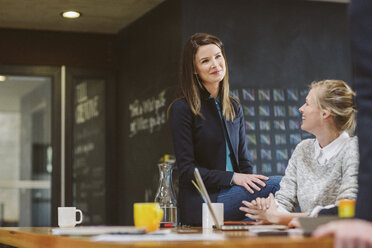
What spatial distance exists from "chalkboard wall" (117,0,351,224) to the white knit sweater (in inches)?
90.7

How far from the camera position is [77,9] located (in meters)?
5.34

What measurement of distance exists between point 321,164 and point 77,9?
3.54 metres

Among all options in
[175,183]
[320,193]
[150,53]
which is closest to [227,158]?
[320,193]

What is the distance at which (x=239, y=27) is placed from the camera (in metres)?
4.93

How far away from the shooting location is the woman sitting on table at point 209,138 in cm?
287

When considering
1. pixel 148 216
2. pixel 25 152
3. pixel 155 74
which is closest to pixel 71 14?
pixel 155 74

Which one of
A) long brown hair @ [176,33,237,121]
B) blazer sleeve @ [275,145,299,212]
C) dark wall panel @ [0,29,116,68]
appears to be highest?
dark wall panel @ [0,29,116,68]

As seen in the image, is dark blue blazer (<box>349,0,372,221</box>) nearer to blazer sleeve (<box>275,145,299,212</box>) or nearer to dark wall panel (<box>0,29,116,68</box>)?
blazer sleeve (<box>275,145,299,212</box>)

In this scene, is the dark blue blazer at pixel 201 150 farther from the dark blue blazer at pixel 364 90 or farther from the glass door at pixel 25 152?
the glass door at pixel 25 152

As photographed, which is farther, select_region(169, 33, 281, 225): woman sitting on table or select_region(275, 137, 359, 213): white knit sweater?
select_region(169, 33, 281, 225): woman sitting on table

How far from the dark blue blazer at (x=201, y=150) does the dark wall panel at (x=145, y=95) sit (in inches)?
72.0

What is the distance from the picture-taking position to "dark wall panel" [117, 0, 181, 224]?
5047 millimetres

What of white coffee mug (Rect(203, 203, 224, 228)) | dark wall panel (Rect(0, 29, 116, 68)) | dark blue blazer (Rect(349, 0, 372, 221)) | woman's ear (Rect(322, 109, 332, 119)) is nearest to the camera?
dark blue blazer (Rect(349, 0, 372, 221))

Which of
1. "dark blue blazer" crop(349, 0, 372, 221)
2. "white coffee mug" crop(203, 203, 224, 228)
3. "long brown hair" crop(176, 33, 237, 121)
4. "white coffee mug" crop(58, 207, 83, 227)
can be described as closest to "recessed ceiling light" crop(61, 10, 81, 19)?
"long brown hair" crop(176, 33, 237, 121)
